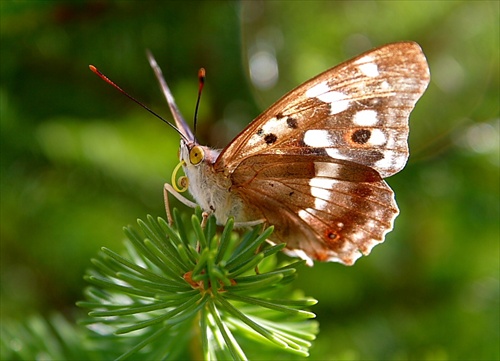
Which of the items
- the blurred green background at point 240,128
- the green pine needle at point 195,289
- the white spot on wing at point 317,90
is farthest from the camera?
the blurred green background at point 240,128

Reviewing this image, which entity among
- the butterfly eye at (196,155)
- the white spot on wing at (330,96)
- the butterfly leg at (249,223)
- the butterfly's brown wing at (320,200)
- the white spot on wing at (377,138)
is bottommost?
the butterfly leg at (249,223)

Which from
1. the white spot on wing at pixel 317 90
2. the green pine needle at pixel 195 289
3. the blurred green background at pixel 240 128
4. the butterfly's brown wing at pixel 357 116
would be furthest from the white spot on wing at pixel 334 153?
the blurred green background at pixel 240 128

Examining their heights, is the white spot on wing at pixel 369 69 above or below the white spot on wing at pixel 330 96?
above

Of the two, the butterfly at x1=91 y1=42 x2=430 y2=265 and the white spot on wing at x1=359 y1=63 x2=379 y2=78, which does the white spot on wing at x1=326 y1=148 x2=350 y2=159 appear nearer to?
the butterfly at x1=91 y1=42 x2=430 y2=265

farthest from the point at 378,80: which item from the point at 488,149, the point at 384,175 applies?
the point at 488,149

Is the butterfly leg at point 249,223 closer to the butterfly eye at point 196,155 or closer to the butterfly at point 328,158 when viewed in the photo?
the butterfly at point 328,158

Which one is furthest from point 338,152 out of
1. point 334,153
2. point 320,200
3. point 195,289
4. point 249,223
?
point 195,289

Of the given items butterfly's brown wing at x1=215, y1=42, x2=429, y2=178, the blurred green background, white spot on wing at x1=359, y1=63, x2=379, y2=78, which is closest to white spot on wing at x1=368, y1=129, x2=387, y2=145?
butterfly's brown wing at x1=215, y1=42, x2=429, y2=178
